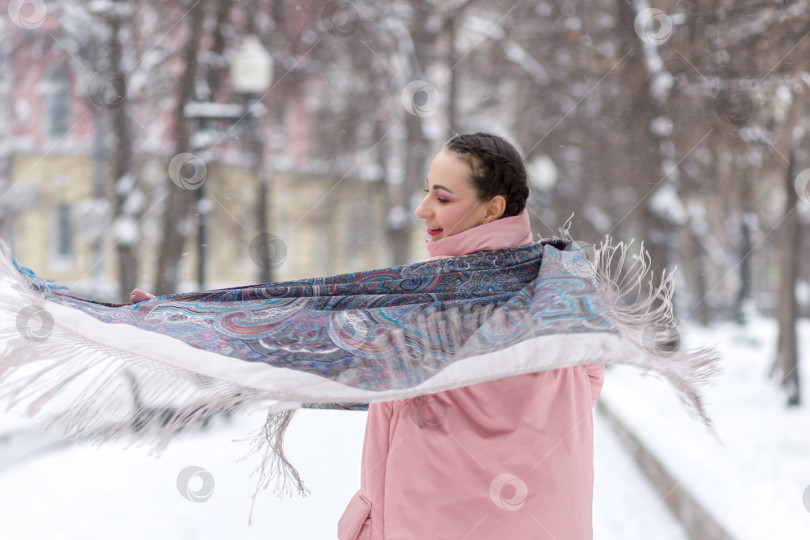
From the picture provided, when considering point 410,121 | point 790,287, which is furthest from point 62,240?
point 790,287

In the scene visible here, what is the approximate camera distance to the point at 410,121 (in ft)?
43.7

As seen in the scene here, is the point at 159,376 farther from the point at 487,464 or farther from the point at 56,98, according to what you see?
the point at 56,98

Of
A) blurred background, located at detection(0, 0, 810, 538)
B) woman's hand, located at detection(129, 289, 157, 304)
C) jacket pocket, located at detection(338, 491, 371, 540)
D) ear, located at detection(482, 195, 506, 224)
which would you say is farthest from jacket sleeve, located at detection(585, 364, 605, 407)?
blurred background, located at detection(0, 0, 810, 538)

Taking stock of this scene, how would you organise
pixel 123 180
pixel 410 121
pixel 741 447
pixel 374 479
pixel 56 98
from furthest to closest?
pixel 56 98 < pixel 410 121 < pixel 123 180 < pixel 741 447 < pixel 374 479

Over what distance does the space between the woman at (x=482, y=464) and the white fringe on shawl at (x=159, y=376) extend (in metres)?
0.14

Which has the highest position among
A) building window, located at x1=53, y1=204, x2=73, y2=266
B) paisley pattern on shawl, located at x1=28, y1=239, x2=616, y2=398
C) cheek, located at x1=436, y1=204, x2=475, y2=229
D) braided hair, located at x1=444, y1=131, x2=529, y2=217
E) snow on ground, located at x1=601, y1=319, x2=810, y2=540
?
building window, located at x1=53, y1=204, x2=73, y2=266

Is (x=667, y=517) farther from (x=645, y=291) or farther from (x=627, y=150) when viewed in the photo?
(x=627, y=150)

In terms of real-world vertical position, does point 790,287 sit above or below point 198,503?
above

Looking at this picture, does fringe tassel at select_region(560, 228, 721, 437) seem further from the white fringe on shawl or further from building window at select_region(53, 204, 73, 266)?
building window at select_region(53, 204, 73, 266)

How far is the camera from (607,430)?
9852 mm

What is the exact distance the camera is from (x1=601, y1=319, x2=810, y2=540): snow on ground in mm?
4266

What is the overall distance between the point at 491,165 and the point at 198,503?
15.2 feet

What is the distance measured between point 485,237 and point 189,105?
794 centimetres

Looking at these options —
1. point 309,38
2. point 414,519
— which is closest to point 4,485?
point 414,519
